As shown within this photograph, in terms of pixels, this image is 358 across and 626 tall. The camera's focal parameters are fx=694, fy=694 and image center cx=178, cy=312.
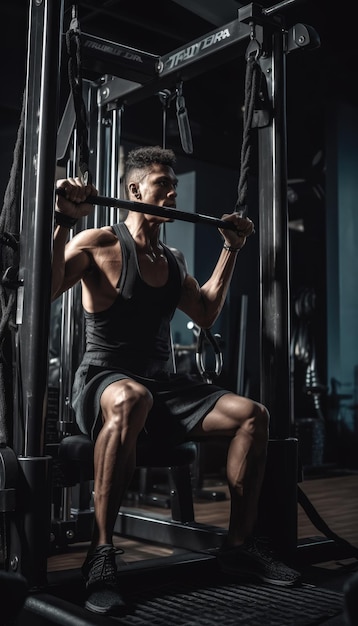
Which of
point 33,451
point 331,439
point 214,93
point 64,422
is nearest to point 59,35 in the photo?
point 33,451

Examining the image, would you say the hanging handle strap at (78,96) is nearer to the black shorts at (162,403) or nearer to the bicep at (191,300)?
the black shorts at (162,403)

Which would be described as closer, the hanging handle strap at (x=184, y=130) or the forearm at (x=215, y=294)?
the forearm at (x=215, y=294)

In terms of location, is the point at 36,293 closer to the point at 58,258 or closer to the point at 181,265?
the point at 58,258

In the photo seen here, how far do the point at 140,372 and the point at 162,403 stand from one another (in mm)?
181

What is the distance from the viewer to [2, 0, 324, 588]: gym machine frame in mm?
2016

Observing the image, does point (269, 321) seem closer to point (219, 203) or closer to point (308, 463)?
point (308, 463)

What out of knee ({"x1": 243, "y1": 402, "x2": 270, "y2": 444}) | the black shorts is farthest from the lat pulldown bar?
knee ({"x1": 243, "y1": 402, "x2": 270, "y2": 444})

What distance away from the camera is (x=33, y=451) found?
2.05 meters

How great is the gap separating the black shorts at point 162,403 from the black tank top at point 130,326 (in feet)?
0.24

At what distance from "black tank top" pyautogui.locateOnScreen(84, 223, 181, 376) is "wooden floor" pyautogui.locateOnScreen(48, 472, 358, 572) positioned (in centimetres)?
94

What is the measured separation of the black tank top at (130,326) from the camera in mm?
2564

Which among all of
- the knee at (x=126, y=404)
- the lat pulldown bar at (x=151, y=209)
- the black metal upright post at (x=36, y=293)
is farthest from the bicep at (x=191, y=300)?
the black metal upright post at (x=36, y=293)

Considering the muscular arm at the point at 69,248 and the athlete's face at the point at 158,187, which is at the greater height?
the athlete's face at the point at 158,187

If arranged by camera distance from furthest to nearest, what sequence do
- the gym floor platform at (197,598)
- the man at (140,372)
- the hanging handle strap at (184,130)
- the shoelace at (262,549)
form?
1. the hanging handle strap at (184,130)
2. the shoelace at (262,549)
3. the man at (140,372)
4. the gym floor platform at (197,598)
